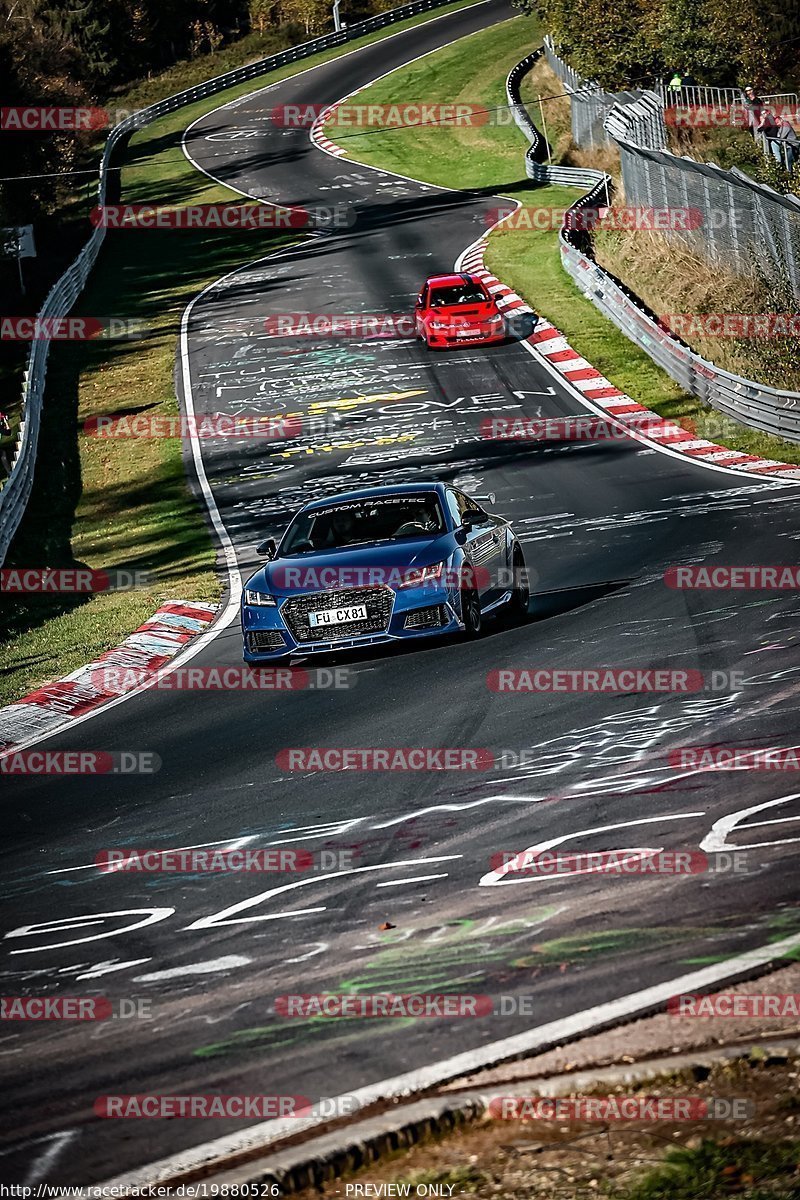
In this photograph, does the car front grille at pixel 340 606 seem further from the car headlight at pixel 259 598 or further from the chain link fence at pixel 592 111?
the chain link fence at pixel 592 111

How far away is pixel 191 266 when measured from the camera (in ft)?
157

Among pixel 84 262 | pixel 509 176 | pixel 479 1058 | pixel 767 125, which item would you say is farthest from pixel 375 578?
pixel 509 176

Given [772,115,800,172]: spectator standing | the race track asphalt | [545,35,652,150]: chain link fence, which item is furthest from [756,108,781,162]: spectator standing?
the race track asphalt

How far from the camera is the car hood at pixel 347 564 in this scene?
12.9 metres

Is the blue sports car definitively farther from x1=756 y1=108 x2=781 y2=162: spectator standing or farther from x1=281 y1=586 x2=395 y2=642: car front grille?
x1=756 y1=108 x2=781 y2=162: spectator standing

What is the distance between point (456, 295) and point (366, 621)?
2232cm

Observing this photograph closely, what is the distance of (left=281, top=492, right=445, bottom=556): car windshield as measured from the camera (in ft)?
45.2

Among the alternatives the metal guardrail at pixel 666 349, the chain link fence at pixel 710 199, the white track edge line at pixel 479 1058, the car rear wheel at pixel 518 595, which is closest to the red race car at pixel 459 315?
the metal guardrail at pixel 666 349

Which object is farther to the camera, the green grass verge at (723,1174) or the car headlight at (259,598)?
the car headlight at (259,598)

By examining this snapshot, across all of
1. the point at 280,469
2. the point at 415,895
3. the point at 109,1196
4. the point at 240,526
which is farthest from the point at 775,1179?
the point at 280,469

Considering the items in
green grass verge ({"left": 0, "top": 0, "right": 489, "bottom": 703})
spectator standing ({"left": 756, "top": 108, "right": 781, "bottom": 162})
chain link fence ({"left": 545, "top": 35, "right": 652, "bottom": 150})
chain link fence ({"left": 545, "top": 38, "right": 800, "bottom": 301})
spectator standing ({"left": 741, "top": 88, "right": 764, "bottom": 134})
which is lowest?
green grass verge ({"left": 0, "top": 0, "right": 489, "bottom": 703})

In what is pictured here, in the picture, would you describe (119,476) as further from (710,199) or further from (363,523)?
(363,523)

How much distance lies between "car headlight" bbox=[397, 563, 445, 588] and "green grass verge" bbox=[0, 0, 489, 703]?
4.08 metres

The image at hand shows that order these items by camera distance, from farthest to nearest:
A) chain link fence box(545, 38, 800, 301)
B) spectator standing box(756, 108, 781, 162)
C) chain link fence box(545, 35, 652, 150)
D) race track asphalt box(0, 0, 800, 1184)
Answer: chain link fence box(545, 35, 652, 150) → spectator standing box(756, 108, 781, 162) → chain link fence box(545, 38, 800, 301) → race track asphalt box(0, 0, 800, 1184)
